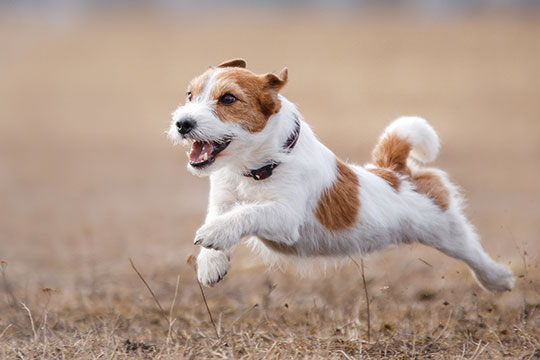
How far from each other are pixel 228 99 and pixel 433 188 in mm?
1816

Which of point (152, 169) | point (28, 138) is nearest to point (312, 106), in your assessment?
point (152, 169)

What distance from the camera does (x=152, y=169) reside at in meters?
17.8

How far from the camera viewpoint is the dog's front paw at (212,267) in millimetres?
4383

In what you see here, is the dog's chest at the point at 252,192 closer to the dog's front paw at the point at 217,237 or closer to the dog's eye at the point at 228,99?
the dog's front paw at the point at 217,237

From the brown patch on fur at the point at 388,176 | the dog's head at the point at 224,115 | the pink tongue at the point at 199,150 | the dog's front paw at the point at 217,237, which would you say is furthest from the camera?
the brown patch on fur at the point at 388,176

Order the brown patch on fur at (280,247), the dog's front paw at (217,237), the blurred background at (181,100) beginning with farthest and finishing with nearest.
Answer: the blurred background at (181,100)
the brown patch on fur at (280,247)
the dog's front paw at (217,237)

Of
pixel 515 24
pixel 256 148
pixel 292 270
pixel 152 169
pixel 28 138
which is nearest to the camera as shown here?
pixel 256 148

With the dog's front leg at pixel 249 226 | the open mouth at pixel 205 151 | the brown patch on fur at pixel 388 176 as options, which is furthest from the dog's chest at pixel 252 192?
the brown patch on fur at pixel 388 176

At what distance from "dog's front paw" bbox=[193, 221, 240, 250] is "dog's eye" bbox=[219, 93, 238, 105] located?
0.77m

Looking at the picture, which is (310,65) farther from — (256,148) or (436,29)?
(256,148)

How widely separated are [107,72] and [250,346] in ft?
84.3

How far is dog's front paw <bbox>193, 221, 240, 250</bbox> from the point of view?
13.0ft

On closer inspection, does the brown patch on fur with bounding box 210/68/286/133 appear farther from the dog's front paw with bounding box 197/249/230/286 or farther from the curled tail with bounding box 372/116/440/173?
the curled tail with bounding box 372/116/440/173

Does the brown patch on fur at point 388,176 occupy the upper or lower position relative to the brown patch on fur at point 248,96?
lower
